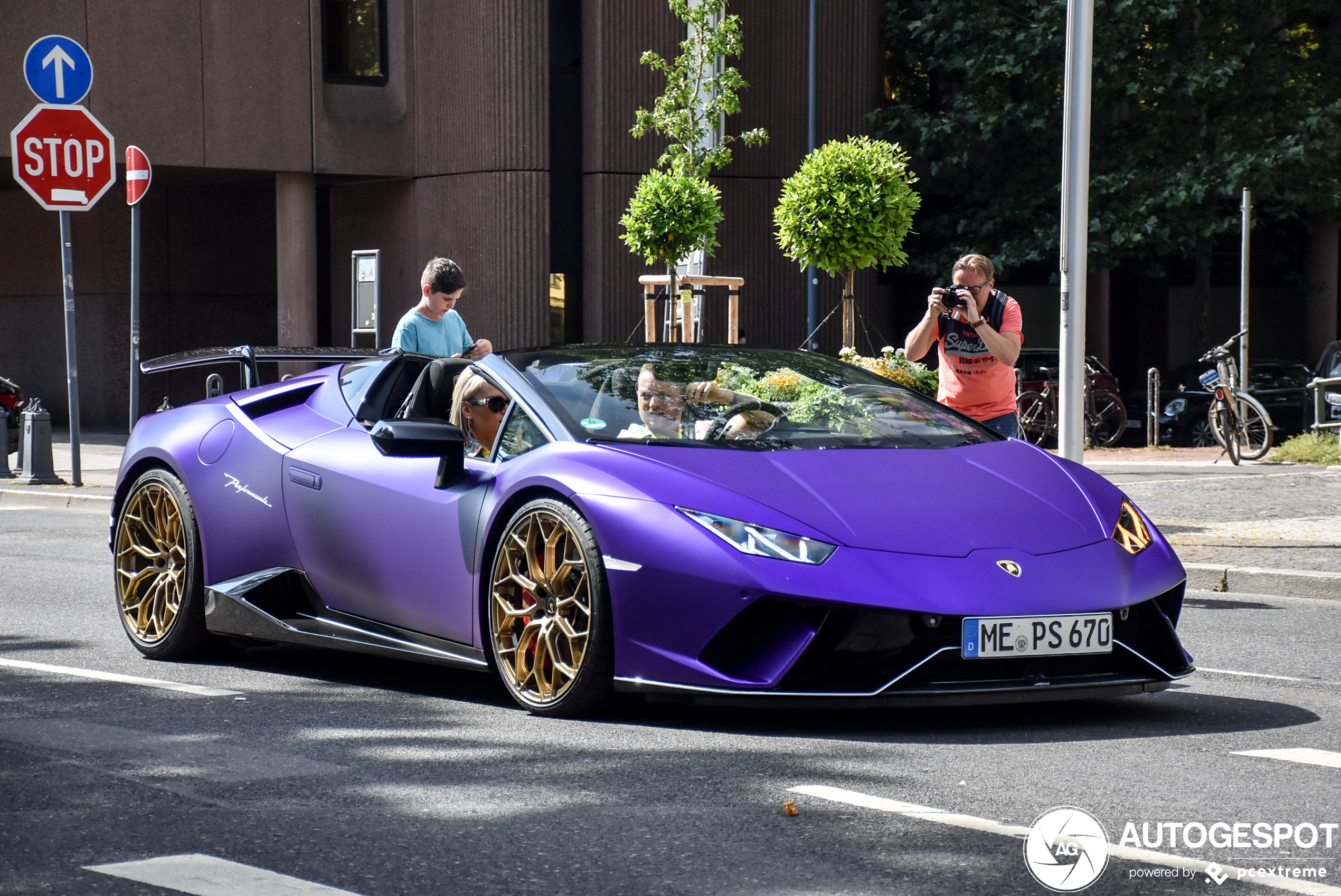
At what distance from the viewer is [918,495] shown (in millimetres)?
5555

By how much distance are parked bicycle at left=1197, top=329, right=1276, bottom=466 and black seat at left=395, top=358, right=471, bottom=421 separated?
45.0ft

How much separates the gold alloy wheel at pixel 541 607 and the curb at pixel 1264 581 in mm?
4892

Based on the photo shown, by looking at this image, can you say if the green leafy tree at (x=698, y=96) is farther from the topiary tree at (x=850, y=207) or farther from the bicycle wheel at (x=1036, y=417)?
the topiary tree at (x=850, y=207)

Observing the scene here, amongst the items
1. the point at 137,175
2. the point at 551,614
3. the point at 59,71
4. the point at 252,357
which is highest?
the point at 59,71

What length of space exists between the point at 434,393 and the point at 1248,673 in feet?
10.9

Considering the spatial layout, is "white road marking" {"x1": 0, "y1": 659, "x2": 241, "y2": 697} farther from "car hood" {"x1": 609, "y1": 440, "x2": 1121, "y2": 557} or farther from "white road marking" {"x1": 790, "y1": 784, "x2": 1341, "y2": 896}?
"white road marking" {"x1": 790, "y1": 784, "x2": 1341, "y2": 896}

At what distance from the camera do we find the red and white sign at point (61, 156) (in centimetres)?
1752

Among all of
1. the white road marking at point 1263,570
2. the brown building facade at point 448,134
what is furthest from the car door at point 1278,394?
the white road marking at point 1263,570

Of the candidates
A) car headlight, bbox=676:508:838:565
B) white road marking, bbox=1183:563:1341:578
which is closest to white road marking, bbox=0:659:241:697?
car headlight, bbox=676:508:838:565

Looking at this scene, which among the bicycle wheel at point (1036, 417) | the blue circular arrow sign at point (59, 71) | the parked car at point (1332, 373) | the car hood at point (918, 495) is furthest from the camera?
the bicycle wheel at point (1036, 417)

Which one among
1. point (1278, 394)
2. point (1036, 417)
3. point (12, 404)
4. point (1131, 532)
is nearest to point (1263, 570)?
point (1131, 532)

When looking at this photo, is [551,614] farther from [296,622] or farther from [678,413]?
[296,622]

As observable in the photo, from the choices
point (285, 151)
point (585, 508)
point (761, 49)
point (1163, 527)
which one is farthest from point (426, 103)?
point (585, 508)

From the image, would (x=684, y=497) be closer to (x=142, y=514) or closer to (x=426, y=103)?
(x=142, y=514)
